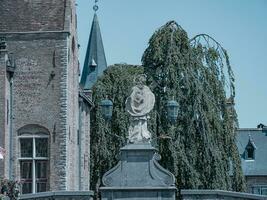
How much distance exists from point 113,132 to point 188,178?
8.62m

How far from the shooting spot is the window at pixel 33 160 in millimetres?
29734

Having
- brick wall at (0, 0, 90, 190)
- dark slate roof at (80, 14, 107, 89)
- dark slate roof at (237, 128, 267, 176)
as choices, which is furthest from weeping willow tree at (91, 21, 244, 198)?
dark slate roof at (80, 14, 107, 89)

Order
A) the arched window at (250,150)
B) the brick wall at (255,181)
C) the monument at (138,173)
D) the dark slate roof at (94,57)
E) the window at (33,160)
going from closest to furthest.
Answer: the monument at (138,173) < the window at (33,160) < the brick wall at (255,181) < the arched window at (250,150) < the dark slate roof at (94,57)

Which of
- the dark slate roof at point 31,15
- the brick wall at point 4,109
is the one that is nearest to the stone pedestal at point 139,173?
the brick wall at point 4,109

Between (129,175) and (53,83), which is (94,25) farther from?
(129,175)

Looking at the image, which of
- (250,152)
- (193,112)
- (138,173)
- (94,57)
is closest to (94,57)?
(94,57)

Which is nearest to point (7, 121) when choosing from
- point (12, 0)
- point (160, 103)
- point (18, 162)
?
point (18, 162)

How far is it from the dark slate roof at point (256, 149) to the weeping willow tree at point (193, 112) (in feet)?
58.6

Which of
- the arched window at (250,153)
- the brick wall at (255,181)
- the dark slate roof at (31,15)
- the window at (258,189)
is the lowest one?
the window at (258,189)

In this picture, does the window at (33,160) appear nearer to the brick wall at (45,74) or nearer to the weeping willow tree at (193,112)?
the brick wall at (45,74)

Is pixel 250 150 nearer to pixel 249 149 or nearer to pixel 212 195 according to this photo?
pixel 249 149

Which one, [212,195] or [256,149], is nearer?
[212,195]

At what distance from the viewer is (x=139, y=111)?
22.6 metres

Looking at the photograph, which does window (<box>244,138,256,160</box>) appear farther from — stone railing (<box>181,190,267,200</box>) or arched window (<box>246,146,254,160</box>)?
stone railing (<box>181,190,267,200</box>)
